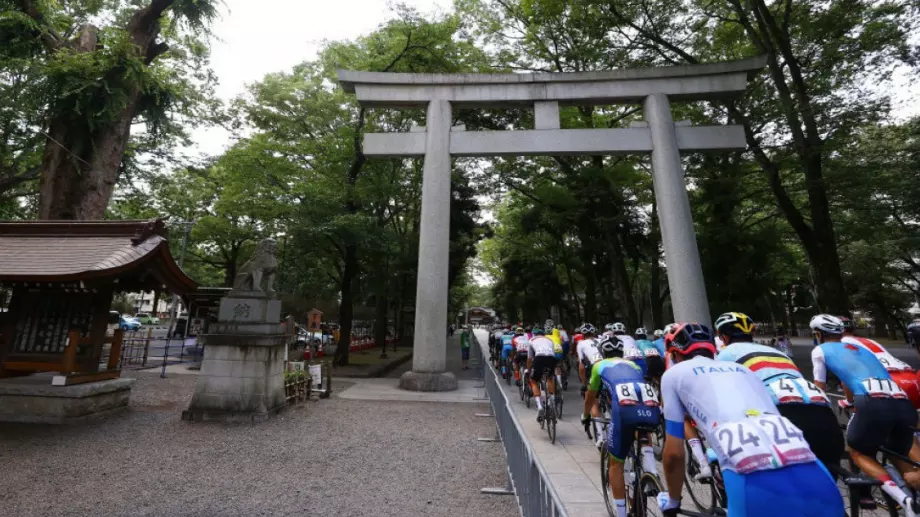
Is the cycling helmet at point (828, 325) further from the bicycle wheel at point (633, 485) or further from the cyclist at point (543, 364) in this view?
the cyclist at point (543, 364)

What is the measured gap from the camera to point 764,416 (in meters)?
2.25

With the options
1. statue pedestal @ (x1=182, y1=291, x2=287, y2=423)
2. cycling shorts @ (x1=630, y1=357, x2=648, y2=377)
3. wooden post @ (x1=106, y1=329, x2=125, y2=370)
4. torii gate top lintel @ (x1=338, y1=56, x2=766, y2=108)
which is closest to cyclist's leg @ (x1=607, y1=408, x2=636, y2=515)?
cycling shorts @ (x1=630, y1=357, x2=648, y2=377)

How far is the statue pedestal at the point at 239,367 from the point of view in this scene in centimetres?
817

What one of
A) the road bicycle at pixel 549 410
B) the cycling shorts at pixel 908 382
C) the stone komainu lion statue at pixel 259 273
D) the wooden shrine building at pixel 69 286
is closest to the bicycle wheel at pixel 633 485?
the cycling shorts at pixel 908 382

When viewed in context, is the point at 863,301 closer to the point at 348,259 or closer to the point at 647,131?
the point at 647,131

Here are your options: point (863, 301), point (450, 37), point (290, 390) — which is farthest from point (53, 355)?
point (863, 301)

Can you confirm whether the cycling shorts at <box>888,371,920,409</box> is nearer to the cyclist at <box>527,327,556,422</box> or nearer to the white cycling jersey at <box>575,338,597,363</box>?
the white cycling jersey at <box>575,338,597,363</box>

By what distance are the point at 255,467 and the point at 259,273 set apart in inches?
177

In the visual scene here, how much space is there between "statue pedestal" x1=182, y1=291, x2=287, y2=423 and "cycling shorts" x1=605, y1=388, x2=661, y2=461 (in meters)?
6.99

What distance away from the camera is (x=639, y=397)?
3865mm

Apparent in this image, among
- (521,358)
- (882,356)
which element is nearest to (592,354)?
(882,356)

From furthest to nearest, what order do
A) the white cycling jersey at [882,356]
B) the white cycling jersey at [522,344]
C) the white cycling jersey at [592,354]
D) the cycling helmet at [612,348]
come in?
1. the white cycling jersey at [522,344]
2. the white cycling jersey at [592,354]
3. the cycling helmet at [612,348]
4. the white cycling jersey at [882,356]

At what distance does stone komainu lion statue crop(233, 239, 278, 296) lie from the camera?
29.7 ft

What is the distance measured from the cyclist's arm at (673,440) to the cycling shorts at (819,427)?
92 cm
